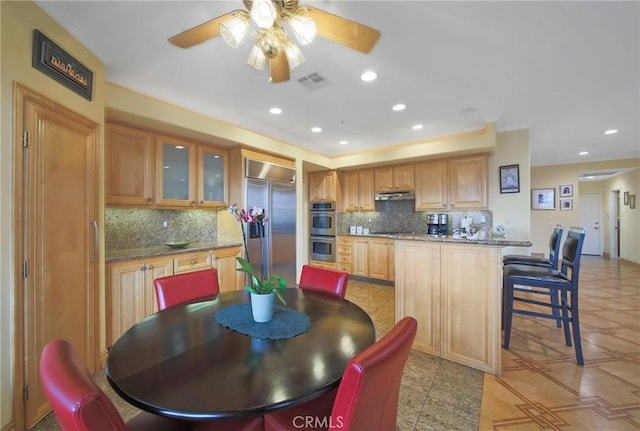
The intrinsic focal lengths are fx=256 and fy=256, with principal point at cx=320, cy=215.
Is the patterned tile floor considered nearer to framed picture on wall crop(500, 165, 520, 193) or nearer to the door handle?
framed picture on wall crop(500, 165, 520, 193)

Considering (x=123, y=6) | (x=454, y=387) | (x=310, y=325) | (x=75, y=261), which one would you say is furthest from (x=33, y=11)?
(x=454, y=387)

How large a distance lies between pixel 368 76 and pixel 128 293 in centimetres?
299

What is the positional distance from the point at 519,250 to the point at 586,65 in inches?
99.7

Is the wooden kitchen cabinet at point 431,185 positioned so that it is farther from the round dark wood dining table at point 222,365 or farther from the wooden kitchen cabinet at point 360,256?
the round dark wood dining table at point 222,365

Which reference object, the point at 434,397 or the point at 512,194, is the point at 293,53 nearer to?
the point at 434,397

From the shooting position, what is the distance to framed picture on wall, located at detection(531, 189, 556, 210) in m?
6.61

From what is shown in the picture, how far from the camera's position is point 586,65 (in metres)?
2.23

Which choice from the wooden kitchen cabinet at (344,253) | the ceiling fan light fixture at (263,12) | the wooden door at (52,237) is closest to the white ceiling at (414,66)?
the ceiling fan light fixture at (263,12)

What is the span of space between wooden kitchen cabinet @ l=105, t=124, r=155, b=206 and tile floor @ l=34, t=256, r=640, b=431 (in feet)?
5.26

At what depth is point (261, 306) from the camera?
128cm

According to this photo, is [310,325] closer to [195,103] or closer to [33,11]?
[33,11]

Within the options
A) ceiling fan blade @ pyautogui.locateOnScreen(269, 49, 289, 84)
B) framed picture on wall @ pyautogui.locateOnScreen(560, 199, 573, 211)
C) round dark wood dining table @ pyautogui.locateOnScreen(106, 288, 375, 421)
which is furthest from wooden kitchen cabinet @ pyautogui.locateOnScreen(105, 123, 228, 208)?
framed picture on wall @ pyautogui.locateOnScreen(560, 199, 573, 211)

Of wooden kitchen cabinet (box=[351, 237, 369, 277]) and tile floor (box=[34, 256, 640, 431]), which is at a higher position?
wooden kitchen cabinet (box=[351, 237, 369, 277])

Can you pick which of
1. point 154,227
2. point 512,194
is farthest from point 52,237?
point 512,194
